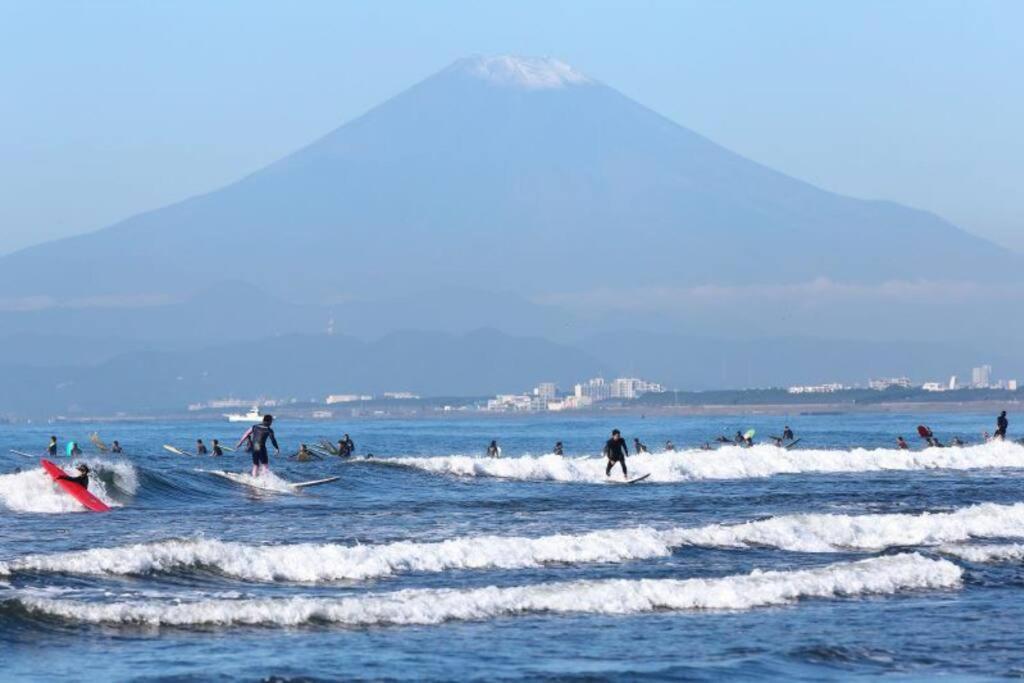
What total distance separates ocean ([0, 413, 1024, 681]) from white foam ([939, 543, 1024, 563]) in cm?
8

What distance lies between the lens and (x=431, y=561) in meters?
26.2

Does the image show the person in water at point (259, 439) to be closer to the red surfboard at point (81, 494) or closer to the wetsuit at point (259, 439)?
the wetsuit at point (259, 439)

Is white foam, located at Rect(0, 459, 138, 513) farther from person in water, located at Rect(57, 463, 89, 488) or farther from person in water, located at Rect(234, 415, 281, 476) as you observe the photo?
person in water, located at Rect(234, 415, 281, 476)

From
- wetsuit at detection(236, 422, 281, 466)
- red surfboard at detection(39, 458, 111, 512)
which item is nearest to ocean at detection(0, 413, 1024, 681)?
red surfboard at detection(39, 458, 111, 512)

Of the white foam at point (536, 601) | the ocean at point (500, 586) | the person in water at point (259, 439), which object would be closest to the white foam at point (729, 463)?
the ocean at point (500, 586)

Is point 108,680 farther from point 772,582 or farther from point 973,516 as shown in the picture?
point 973,516

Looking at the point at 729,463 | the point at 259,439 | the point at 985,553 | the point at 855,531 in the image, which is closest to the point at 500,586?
the point at 985,553

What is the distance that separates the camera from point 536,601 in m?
22.5

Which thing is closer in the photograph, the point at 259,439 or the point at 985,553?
the point at 985,553

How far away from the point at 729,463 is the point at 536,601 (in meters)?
35.6

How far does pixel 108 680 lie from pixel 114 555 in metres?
7.36

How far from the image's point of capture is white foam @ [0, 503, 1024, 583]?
24.8 meters

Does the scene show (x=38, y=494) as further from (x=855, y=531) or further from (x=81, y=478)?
(x=855, y=531)

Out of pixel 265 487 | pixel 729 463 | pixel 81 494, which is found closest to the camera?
pixel 81 494
